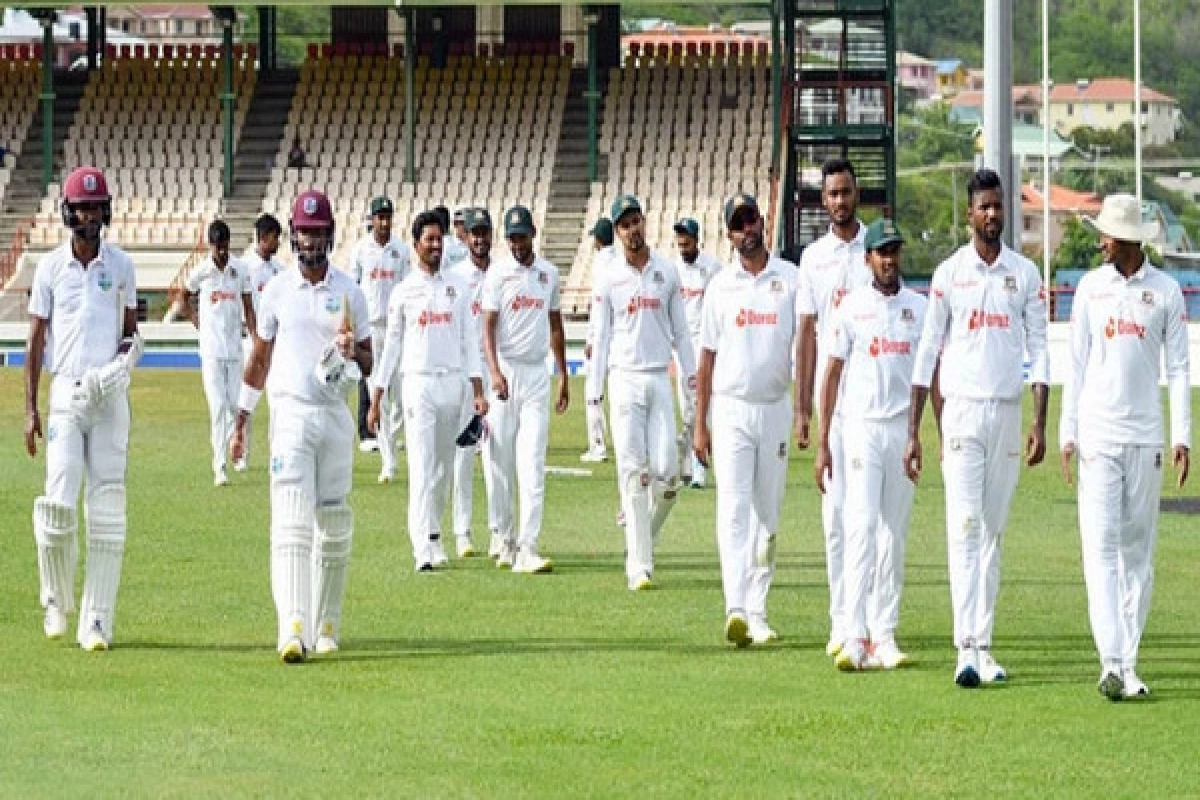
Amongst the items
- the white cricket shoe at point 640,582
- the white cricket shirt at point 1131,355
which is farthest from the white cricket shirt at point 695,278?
the white cricket shirt at point 1131,355

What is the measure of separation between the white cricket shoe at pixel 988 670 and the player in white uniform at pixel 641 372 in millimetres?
4244

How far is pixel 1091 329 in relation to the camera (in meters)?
14.1

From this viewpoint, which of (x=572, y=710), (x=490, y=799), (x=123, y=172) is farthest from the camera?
(x=123, y=172)

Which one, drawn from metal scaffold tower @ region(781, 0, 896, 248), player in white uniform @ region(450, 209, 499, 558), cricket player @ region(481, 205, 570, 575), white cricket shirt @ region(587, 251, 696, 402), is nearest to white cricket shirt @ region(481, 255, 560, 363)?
cricket player @ region(481, 205, 570, 575)

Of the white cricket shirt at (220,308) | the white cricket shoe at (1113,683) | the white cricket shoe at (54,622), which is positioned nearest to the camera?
the white cricket shoe at (1113,683)

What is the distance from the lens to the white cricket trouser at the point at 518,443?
1988 centimetres

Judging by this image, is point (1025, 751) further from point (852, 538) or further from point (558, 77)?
point (558, 77)

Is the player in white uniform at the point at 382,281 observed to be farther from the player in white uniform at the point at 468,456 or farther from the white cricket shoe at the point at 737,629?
the white cricket shoe at the point at 737,629

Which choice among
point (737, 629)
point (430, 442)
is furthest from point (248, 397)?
point (430, 442)

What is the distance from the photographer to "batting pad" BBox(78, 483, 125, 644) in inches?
629

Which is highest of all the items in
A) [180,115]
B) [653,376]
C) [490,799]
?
[180,115]

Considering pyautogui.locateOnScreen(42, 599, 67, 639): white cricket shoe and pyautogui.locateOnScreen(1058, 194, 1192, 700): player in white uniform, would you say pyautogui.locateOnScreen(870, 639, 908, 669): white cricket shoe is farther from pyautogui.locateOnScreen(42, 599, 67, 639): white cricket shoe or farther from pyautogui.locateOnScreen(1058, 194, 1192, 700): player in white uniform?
pyautogui.locateOnScreen(42, 599, 67, 639): white cricket shoe

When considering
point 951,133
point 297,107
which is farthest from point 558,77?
point 951,133

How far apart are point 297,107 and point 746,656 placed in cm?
4573
